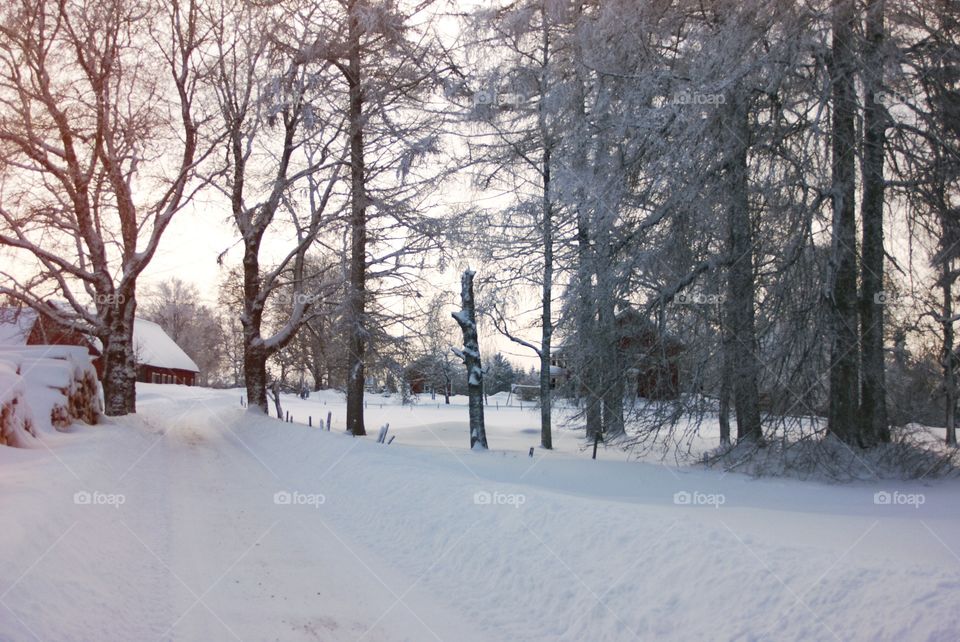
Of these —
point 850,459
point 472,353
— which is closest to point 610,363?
point 850,459

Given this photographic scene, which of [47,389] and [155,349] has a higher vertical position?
[155,349]

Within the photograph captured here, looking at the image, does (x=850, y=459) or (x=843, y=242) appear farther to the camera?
(x=850, y=459)

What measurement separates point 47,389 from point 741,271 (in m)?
13.9

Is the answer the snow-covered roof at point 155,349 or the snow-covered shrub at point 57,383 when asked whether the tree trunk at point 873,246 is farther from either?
the snow-covered roof at point 155,349

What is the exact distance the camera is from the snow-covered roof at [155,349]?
5291 cm

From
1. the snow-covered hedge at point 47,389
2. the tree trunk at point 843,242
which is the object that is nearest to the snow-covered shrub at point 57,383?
the snow-covered hedge at point 47,389

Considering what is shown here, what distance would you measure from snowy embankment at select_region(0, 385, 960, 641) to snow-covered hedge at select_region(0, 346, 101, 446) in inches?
51.5

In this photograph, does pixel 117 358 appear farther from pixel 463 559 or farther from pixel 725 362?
pixel 725 362

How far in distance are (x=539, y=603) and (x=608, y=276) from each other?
6.70 m

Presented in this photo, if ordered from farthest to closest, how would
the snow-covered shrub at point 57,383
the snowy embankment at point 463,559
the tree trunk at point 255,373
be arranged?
the tree trunk at point 255,373 → the snow-covered shrub at point 57,383 → the snowy embankment at point 463,559

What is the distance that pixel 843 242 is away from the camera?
986cm

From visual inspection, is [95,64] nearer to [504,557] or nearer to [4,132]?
[4,132]

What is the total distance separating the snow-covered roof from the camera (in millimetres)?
52906

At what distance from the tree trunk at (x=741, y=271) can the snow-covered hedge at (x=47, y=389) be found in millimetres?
11589
